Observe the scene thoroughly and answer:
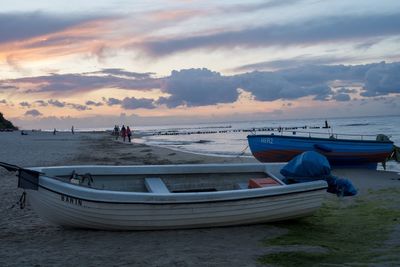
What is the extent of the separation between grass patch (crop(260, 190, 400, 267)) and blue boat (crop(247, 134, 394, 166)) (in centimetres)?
726

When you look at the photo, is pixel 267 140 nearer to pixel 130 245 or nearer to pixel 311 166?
pixel 311 166

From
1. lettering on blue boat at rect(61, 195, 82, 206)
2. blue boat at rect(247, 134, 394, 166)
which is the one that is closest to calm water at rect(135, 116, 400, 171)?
blue boat at rect(247, 134, 394, 166)

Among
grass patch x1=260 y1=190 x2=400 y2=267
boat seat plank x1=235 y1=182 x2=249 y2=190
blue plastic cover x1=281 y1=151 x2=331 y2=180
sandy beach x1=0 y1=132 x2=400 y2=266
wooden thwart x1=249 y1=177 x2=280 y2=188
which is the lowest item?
grass patch x1=260 y1=190 x2=400 y2=267

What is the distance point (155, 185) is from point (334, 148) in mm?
11186

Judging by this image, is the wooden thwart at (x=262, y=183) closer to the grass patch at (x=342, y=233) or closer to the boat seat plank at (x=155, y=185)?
the grass patch at (x=342, y=233)

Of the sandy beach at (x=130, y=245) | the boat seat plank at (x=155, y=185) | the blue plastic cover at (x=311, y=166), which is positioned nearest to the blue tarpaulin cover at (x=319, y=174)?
the blue plastic cover at (x=311, y=166)

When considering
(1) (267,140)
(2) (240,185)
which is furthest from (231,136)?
(2) (240,185)

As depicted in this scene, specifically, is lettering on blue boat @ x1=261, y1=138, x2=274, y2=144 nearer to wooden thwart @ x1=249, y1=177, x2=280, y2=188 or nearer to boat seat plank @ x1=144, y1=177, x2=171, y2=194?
wooden thwart @ x1=249, y1=177, x2=280, y2=188

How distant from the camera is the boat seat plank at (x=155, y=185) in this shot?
28.0 ft

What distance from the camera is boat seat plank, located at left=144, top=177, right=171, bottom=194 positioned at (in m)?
8.54

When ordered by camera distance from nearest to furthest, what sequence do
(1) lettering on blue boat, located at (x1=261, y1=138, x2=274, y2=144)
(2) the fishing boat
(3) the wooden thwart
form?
(2) the fishing boat → (3) the wooden thwart → (1) lettering on blue boat, located at (x1=261, y1=138, x2=274, y2=144)

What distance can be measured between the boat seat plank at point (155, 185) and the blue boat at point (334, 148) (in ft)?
33.1

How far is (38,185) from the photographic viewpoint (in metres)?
7.30

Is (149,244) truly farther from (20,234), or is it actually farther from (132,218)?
(20,234)
